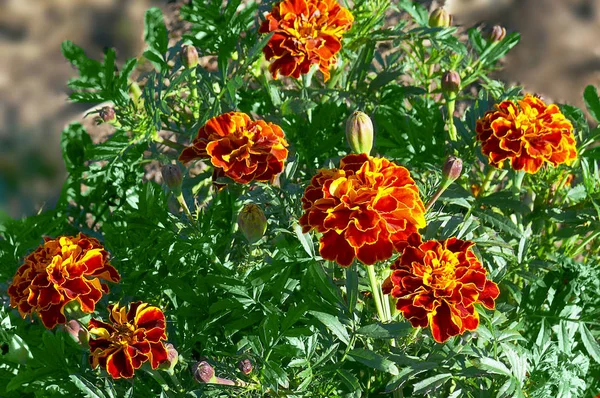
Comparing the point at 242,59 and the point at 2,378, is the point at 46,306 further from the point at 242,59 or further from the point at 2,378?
the point at 242,59

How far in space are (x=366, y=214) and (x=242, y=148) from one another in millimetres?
226

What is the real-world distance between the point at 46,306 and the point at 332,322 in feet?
1.26

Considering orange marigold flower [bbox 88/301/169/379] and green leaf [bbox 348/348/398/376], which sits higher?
orange marigold flower [bbox 88/301/169/379]

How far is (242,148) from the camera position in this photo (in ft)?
3.40

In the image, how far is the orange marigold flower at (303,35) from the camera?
1.27 metres

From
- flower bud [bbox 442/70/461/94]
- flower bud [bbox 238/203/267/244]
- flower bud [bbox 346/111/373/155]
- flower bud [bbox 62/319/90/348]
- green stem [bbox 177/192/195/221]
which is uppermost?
flower bud [bbox 442/70/461/94]

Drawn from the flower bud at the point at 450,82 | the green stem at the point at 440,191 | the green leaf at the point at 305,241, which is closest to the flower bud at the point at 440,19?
the flower bud at the point at 450,82

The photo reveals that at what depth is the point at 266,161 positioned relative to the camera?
3.38 ft

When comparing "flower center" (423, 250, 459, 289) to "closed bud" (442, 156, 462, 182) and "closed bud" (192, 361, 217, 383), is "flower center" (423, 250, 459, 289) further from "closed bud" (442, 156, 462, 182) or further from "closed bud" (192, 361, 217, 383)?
"closed bud" (192, 361, 217, 383)

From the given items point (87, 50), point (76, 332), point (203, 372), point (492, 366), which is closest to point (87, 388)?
point (76, 332)

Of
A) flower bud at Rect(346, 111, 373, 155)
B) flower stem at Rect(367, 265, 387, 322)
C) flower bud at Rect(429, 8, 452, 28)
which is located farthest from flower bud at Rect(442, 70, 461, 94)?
flower stem at Rect(367, 265, 387, 322)

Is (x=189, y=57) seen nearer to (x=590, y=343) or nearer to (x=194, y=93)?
(x=194, y=93)

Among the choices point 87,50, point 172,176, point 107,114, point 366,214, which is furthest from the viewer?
point 87,50

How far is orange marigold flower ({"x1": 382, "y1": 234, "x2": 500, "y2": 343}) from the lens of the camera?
0.91m
